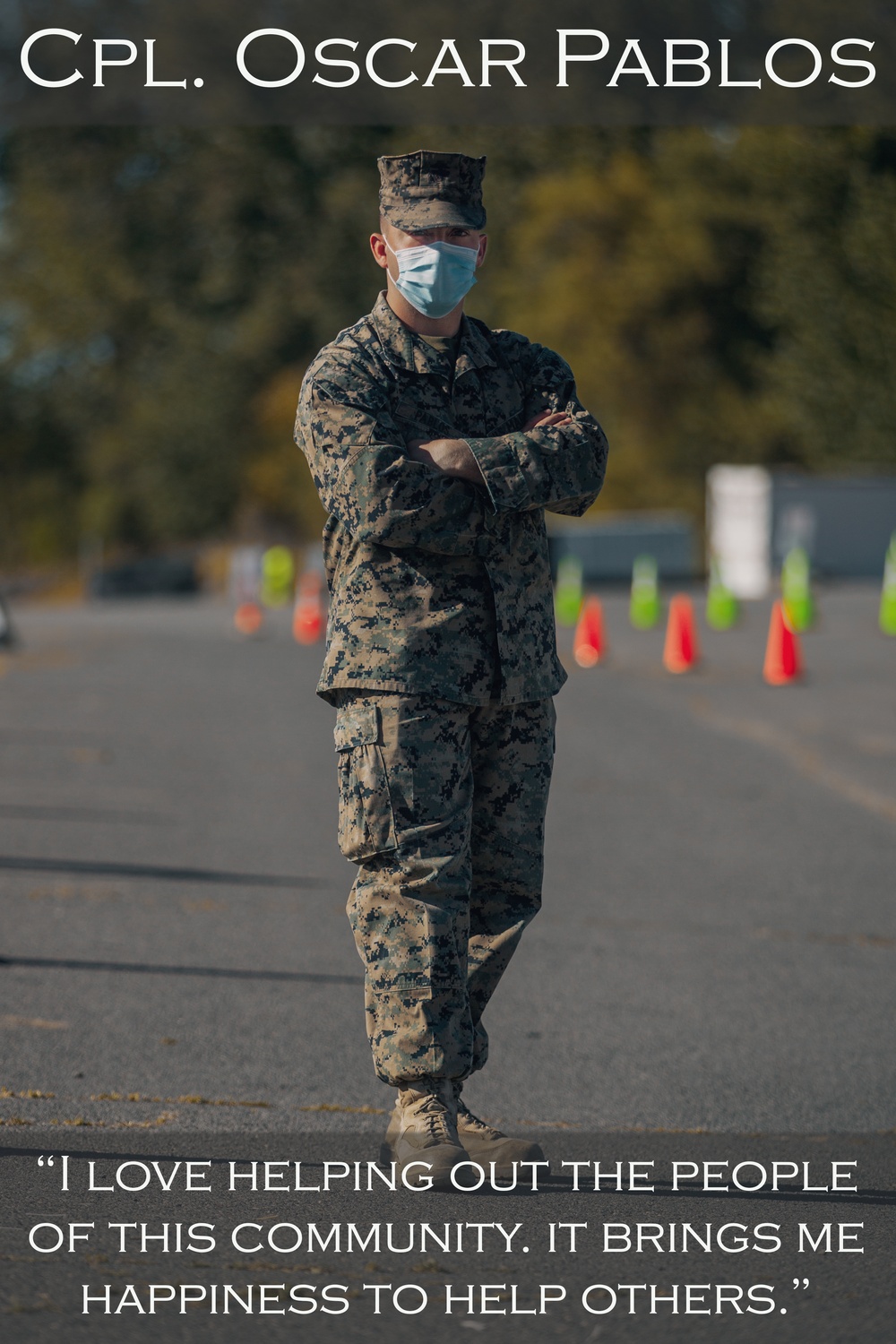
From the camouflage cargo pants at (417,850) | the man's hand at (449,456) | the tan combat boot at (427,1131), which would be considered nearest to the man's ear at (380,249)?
the man's hand at (449,456)

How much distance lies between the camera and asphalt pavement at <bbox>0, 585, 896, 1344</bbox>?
3.44 m

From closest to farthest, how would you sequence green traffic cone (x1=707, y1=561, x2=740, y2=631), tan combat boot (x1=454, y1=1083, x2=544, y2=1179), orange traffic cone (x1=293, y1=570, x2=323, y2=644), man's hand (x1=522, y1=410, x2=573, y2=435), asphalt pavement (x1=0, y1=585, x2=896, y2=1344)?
asphalt pavement (x1=0, y1=585, x2=896, y2=1344)
tan combat boot (x1=454, y1=1083, x2=544, y2=1179)
man's hand (x1=522, y1=410, x2=573, y2=435)
orange traffic cone (x1=293, y1=570, x2=323, y2=644)
green traffic cone (x1=707, y1=561, x2=740, y2=631)

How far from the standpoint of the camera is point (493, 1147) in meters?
4.07

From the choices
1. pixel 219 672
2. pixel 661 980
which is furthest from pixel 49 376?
pixel 661 980

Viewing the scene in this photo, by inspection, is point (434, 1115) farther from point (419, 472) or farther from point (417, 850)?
point (419, 472)

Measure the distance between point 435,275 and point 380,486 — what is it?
0.48 m

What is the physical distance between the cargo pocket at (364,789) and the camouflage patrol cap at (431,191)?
3.38 ft

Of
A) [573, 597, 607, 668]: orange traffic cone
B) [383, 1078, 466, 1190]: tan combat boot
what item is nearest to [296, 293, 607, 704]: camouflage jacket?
[383, 1078, 466, 1190]: tan combat boot

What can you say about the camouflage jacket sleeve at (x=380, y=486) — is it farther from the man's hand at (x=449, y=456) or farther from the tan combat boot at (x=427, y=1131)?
the tan combat boot at (x=427, y=1131)

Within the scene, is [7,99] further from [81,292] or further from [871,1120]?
A: [871,1120]

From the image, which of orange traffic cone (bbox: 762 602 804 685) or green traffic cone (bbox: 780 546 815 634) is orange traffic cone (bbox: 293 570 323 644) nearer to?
green traffic cone (bbox: 780 546 815 634)

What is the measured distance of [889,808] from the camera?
33.1 ft

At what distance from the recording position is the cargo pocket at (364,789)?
13.1 feet

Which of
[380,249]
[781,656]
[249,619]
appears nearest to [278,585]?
[249,619]
